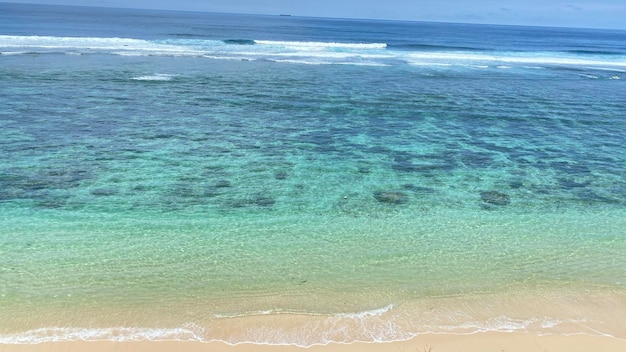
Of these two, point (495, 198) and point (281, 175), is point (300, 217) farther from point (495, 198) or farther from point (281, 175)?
point (495, 198)

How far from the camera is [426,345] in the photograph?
318 inches

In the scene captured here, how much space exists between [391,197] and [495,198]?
3415 millimetres

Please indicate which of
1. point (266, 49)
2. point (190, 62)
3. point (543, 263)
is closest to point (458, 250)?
point (543, 263)

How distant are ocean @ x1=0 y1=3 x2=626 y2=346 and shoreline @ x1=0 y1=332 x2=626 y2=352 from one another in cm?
17

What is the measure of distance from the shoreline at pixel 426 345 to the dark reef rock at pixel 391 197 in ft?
20.3

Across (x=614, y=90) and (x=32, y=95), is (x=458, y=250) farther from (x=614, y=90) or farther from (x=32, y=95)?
(x=614, y=90)

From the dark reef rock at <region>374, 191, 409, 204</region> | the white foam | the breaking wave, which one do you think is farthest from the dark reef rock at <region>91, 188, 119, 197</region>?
the white foam

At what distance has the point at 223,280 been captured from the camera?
976 centimetres

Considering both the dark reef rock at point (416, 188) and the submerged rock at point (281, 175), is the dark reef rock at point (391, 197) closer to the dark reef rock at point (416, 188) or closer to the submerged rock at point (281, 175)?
the dark reef rock at point (416, 188)

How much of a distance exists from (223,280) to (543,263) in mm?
7564

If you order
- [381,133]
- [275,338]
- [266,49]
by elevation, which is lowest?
[275,338]

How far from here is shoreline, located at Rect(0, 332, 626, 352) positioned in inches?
304

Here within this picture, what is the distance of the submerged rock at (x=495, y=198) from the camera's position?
14.5m

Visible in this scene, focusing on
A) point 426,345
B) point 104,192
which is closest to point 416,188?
point 426,345
